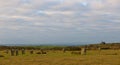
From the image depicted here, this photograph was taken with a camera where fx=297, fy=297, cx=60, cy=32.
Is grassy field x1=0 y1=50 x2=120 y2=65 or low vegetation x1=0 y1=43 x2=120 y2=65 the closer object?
grassy field x1=0 y1=50 x2=120 y2=65

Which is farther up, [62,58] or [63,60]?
[62,58]

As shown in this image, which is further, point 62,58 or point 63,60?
point 62,58

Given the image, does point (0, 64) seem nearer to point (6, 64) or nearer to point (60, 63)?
point (6, 64)

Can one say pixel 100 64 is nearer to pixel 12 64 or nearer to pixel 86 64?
pixel 86 64

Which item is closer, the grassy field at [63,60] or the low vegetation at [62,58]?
the grassy field at [63,60]

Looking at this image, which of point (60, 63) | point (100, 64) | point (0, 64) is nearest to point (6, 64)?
point (0, 64)

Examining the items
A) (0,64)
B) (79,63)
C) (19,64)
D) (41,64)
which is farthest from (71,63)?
(0,64)

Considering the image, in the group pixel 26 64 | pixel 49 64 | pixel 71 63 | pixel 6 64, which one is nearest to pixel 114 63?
pixel 71 63

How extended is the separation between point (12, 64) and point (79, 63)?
25.4 ft

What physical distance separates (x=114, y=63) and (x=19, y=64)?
431 inches

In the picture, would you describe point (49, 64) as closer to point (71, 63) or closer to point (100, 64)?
point (71, 63)

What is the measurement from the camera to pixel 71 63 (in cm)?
3441

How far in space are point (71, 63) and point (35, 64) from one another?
417 centimetres

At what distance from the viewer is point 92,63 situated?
33844mm
